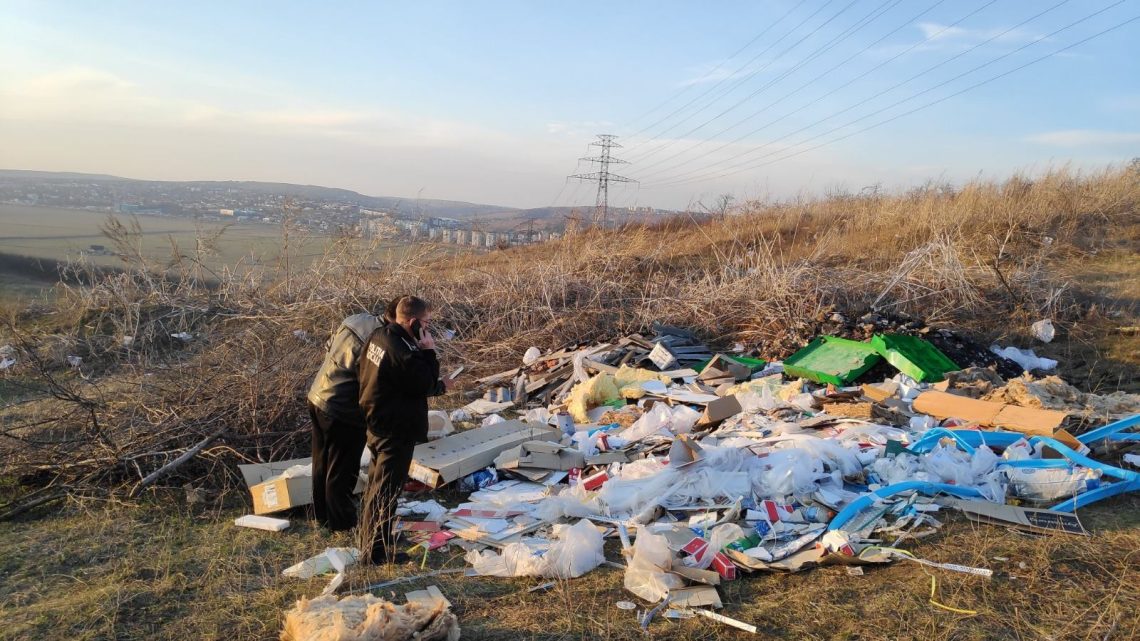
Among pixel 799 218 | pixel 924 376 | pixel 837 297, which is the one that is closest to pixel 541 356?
pixel 837 297

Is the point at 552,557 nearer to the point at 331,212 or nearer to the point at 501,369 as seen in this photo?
the point at 501,369

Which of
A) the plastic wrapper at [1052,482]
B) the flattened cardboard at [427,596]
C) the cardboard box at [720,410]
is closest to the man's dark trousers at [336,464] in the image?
the flattened cardboard at [427,596]

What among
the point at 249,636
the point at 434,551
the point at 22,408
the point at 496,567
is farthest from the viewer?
the point at 22,408

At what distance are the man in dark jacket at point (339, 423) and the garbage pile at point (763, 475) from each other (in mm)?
455

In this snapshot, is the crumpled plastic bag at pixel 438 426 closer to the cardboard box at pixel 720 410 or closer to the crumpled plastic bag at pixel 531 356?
the cardboard box at pixel 720 410

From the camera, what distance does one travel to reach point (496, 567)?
3816 mm

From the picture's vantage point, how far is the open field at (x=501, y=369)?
10.9 feet

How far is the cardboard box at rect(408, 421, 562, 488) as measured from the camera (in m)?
5.13

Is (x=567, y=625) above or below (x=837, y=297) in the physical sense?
below

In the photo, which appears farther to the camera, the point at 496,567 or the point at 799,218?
the point at 799,218

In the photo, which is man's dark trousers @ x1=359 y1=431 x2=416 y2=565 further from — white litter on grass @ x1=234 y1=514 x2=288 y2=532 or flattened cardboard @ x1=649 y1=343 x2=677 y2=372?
flattened cardboard @ x1=649 y1=343 x2=677 y2=372

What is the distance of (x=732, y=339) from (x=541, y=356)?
8.62ft

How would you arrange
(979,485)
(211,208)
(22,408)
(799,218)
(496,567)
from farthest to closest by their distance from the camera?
(211,208)
(799,218)
(22,408)
(979,485)
(496,567)

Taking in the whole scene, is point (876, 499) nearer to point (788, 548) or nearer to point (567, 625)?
point (788, 548)
